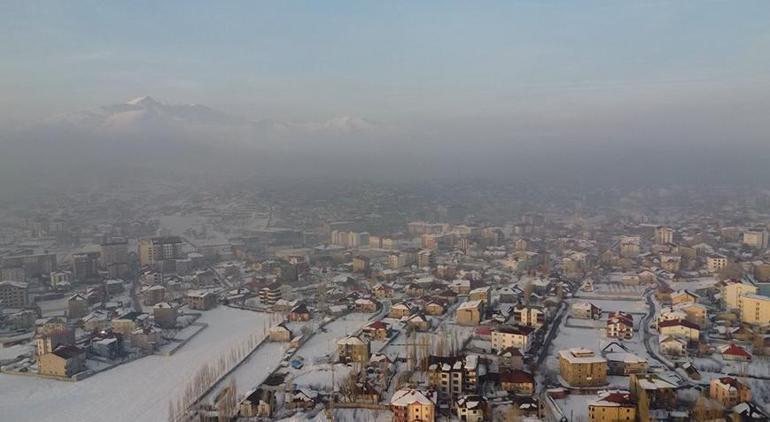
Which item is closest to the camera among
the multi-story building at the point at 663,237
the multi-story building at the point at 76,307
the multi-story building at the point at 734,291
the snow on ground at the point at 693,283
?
the multi-story building at the point at 734,291

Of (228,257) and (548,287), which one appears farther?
(228,257)

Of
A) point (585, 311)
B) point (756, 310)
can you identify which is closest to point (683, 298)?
point (756, 310)

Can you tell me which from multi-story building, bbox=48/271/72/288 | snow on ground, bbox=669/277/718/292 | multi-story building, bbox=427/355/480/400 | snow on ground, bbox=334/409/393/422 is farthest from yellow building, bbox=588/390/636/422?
multi-story building, bbox=48/271/72/288

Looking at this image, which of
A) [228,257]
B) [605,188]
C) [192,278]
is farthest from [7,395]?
[605,188]

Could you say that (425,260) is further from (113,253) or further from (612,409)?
(612,409)

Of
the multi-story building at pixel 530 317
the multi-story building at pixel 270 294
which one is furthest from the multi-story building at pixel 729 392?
the multi-story building at pixel 270 294

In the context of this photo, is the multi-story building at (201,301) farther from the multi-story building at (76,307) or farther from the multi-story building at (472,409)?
the multi-story building at (472,409)

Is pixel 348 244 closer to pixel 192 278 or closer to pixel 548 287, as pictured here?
pixel 192 278
